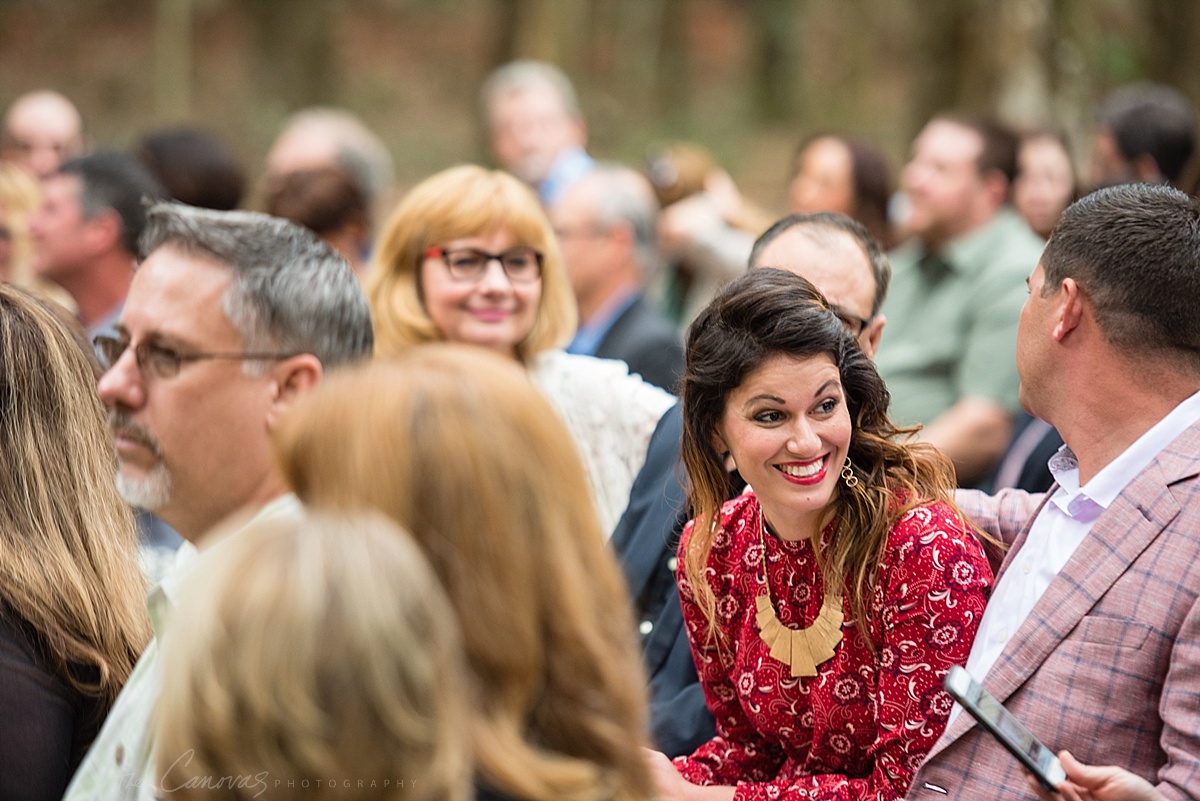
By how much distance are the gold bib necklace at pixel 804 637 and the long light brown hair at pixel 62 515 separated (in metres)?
1.19

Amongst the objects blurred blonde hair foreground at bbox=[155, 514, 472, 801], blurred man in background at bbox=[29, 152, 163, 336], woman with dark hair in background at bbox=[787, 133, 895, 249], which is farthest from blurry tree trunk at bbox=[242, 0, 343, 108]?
blurred blonde hair foreground at bbox=[155, 514, 472, 801]

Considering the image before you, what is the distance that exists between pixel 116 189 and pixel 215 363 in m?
3.31

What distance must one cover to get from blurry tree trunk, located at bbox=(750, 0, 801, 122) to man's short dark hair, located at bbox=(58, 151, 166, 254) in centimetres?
1512

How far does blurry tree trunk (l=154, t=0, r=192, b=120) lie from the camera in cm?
1580

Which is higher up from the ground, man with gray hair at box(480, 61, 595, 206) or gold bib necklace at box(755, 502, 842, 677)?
man with gray hair at box(480, 61, 595, 206)

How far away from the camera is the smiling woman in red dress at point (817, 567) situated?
93.0 inches

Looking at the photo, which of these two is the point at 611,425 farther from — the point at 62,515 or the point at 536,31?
the point at 536,31

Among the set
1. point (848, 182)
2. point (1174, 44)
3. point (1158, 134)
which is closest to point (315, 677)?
point (848, 182)

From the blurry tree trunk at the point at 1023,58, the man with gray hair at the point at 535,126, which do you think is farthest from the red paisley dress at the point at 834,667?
the blurry tree trunk at the point at 1023,58

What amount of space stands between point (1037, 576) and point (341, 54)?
1940 centimetres

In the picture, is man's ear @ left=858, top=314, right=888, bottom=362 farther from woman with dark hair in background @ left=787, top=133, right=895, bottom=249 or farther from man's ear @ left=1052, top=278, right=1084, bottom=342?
woman with dark hair in background @ left=787, top=133, right=895, bottom=249

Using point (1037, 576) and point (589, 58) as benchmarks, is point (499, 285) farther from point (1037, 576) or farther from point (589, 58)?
point (589, 58)

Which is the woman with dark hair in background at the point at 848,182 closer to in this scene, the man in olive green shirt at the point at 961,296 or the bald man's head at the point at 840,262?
the man in olive green shirt at the point at 961,296

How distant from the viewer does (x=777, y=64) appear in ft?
64.7
